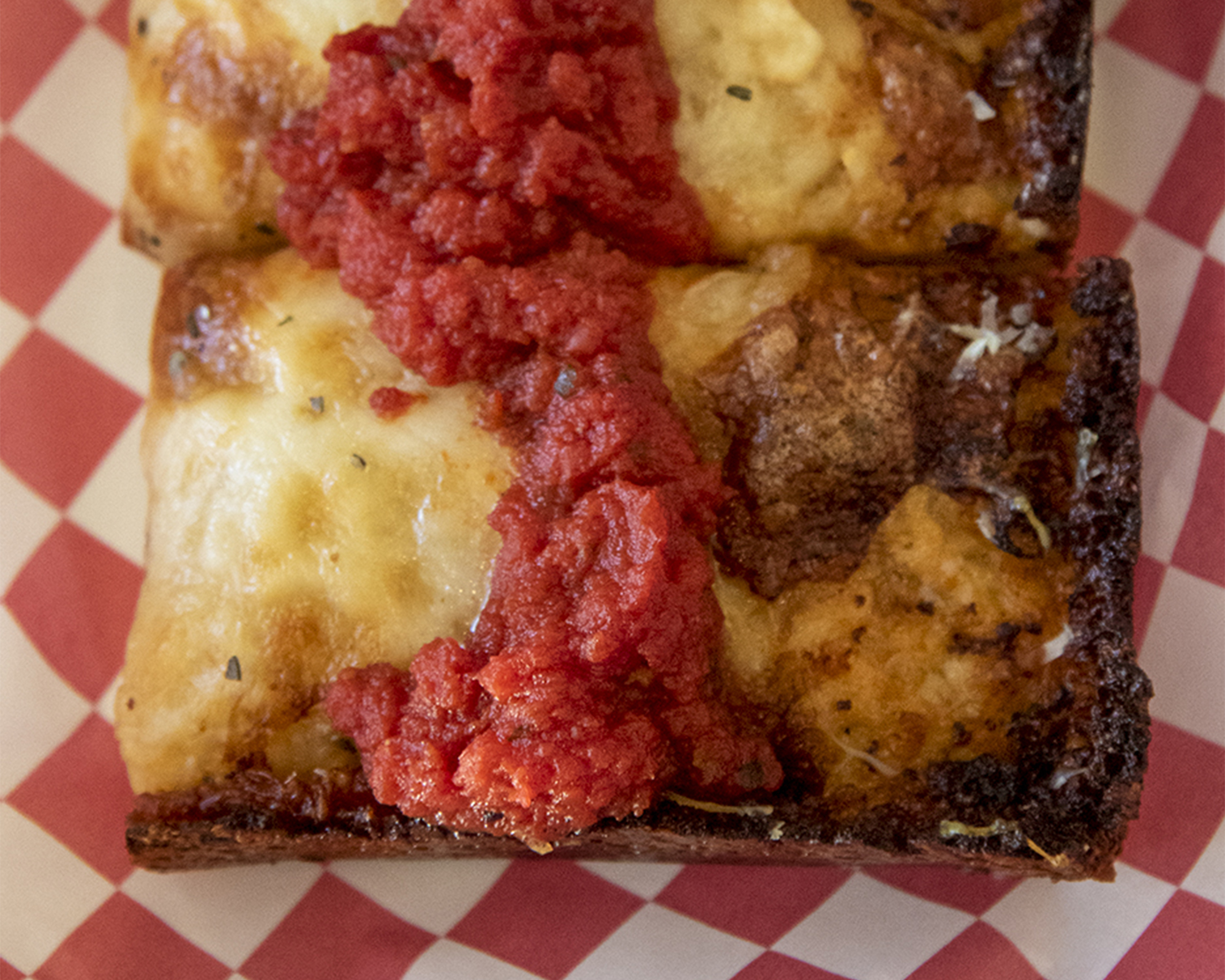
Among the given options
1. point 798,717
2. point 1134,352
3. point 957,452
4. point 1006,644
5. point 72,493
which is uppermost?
point 1134,352

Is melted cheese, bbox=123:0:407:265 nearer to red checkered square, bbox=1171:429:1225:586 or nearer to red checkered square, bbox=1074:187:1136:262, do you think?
red checkered square, bbox=1074:187:1136:262

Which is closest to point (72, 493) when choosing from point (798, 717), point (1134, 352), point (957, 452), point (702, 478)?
point (702, 478)

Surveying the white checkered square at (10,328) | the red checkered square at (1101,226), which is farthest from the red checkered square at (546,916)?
the red checkered square at (1101,226)

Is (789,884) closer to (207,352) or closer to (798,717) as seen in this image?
(798,717)

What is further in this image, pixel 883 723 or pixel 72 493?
pixel 72 493

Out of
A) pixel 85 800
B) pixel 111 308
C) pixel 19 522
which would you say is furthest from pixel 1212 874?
pixel 111 308

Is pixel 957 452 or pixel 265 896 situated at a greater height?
pixel 957 452

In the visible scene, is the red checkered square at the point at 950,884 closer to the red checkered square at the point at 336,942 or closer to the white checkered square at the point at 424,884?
the white checkered square at the point at 424,884
